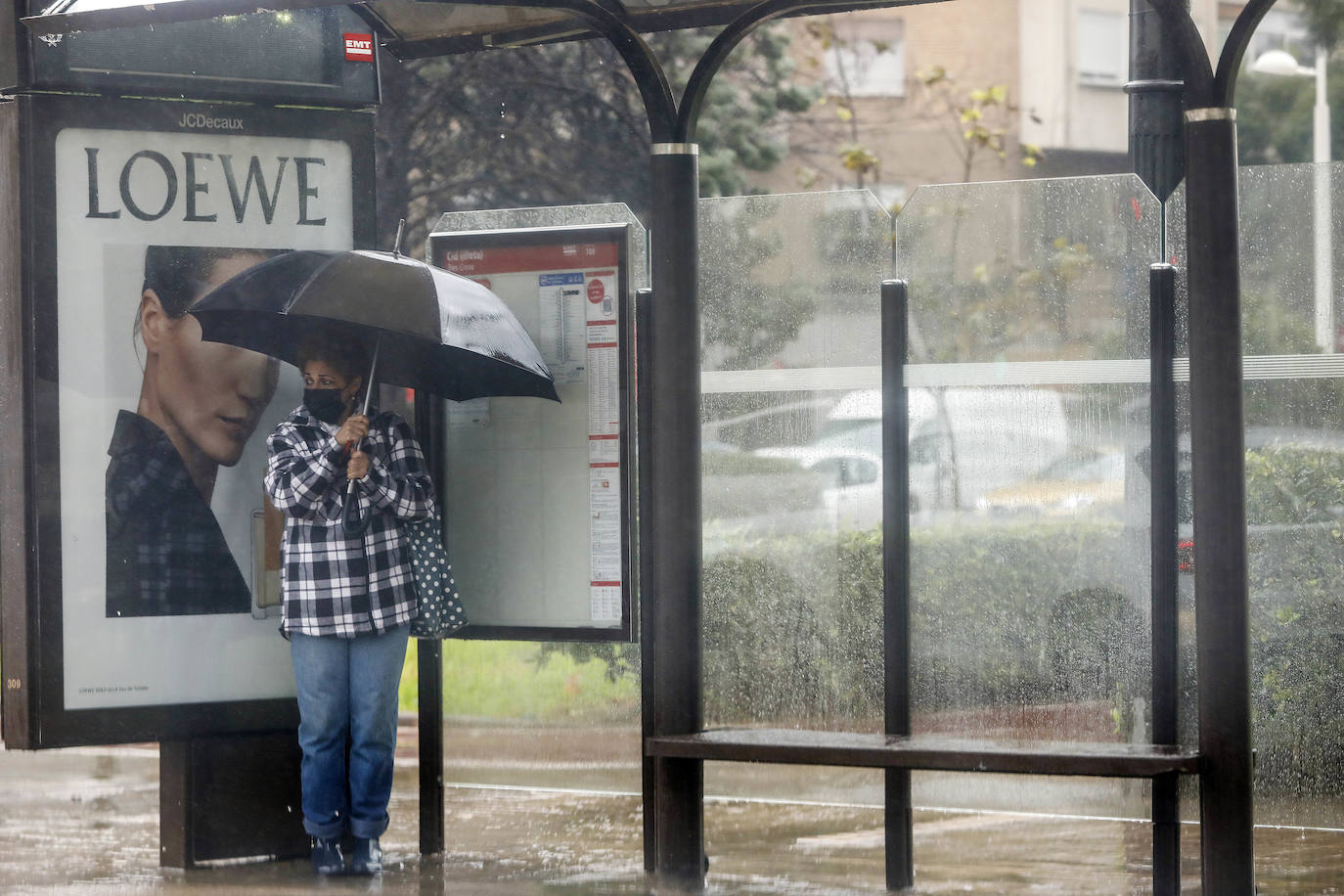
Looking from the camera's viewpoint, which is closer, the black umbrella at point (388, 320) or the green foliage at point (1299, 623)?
the black umbrella at point (388, 320)

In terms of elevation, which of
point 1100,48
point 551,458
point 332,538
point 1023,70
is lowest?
point 332,538

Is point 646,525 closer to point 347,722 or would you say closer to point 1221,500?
point 347,722

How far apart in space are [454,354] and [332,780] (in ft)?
4.67

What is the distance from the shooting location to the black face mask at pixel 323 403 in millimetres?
5305

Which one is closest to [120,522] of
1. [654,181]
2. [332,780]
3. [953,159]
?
[332,780]

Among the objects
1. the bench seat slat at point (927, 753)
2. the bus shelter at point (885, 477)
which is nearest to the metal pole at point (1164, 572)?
the bus shelter at point (885, 477)

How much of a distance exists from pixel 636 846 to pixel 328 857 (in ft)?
3.66

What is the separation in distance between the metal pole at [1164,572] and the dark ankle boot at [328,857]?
255cm

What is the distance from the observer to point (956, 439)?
5.52 meters

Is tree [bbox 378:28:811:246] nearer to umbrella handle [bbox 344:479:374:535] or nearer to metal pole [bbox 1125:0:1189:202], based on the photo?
metal pole [bbox 1125:0:1189:202]

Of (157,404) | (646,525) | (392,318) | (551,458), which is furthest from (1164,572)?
(157,404)

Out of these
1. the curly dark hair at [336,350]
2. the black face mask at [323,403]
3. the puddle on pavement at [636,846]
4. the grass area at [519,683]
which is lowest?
the puddle on pavement at [636,846]

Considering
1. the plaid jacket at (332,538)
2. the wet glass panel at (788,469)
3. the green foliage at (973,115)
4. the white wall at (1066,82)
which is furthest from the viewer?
the white wall at (1066,82)

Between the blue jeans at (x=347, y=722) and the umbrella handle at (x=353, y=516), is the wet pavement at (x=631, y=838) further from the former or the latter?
the umbrella handle at (x=353, y=516)
